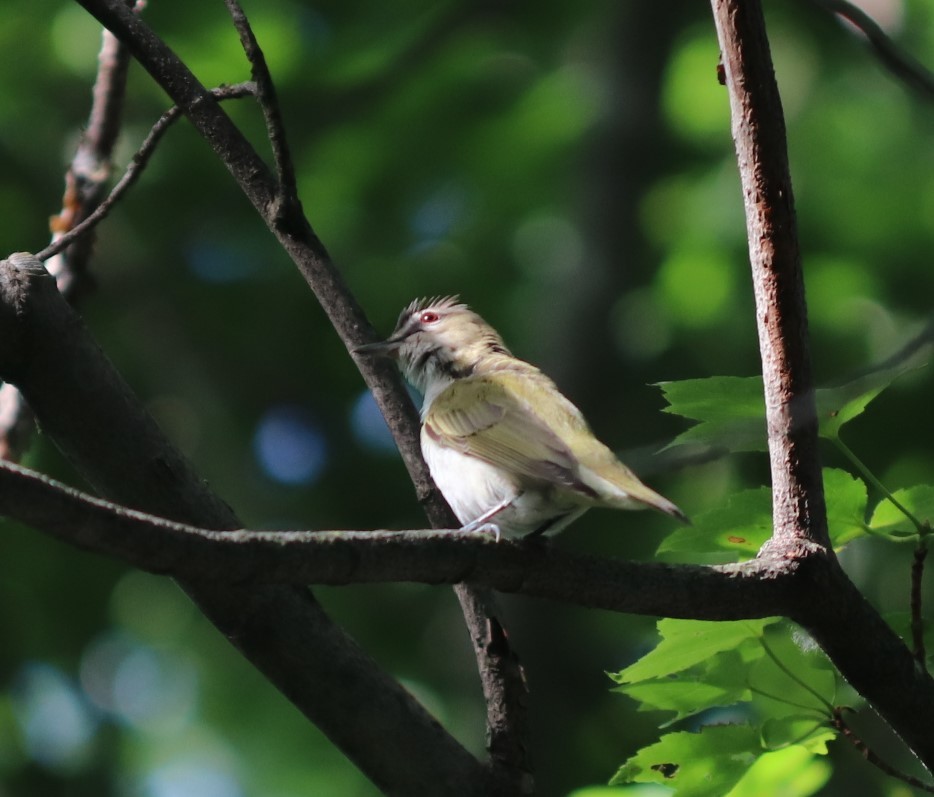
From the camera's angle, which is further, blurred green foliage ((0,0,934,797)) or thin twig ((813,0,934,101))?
blurred green foliage ((0,0,934,797))

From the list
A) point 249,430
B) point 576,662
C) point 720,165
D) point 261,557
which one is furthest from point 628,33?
point 261,557

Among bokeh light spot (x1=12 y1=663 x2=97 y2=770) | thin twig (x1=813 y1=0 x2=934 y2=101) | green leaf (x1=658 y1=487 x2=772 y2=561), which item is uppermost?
bokeh light spot (x1=12 y1=663 x2=97 y2=770)

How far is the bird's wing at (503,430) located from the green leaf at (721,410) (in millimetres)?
765


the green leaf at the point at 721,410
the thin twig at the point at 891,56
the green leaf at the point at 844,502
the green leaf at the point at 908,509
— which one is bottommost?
the green leaf at the point at 908,509

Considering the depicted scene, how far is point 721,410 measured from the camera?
2668 millimetres

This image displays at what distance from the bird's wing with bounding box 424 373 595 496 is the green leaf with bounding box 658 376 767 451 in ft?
2.51

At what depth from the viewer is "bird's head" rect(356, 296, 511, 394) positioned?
5.20 m

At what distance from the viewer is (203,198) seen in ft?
32.8

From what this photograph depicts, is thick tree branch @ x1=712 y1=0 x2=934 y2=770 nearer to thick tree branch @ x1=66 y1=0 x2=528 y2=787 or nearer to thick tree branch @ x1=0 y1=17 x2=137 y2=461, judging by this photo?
thick tree branch @ x1=66 y1=0 x2=528 y2=787

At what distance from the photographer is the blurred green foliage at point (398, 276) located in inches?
337

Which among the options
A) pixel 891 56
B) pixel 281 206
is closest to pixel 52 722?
pixel 281 206

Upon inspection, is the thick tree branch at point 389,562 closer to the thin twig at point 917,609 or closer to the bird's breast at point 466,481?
the thin twig at point 917,609

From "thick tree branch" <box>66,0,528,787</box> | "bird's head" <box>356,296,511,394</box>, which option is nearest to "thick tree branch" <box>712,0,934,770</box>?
"thick tree branch" <box>66,0,528,787</box>

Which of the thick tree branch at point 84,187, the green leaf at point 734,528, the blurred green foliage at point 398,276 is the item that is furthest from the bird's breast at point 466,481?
the blurred green foliage at point 398,276
